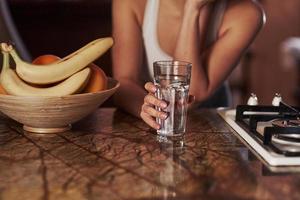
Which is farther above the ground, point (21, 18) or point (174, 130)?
point (21, 18)

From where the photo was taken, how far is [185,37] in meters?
1.62

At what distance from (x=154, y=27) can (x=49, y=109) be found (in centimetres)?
67

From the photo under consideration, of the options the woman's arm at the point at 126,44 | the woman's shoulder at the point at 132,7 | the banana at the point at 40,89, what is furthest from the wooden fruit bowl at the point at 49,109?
the woman's shoulder at the point at 132,7

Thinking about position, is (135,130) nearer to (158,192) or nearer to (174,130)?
(174,130)

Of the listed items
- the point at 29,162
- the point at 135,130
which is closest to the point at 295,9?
the point at 135,130

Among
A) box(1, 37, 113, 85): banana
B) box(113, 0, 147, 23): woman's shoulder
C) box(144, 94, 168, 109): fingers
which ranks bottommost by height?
box(144, 94, 168, 109): fingers

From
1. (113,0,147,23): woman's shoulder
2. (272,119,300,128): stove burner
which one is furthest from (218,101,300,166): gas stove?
(113,0,147,23): woman's shoulder

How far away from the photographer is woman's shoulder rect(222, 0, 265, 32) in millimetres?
1664

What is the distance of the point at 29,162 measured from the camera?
104 centimetres

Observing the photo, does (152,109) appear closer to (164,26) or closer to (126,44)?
(126,44)

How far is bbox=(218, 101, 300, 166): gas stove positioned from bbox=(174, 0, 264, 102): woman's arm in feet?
0.59

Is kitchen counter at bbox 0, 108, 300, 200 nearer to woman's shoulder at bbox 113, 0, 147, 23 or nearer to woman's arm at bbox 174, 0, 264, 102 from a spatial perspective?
woman's arm at bbox 174, 0, 264, 102

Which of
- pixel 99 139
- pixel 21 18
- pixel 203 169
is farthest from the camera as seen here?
pixel 21 18

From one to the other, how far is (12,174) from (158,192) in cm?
27
